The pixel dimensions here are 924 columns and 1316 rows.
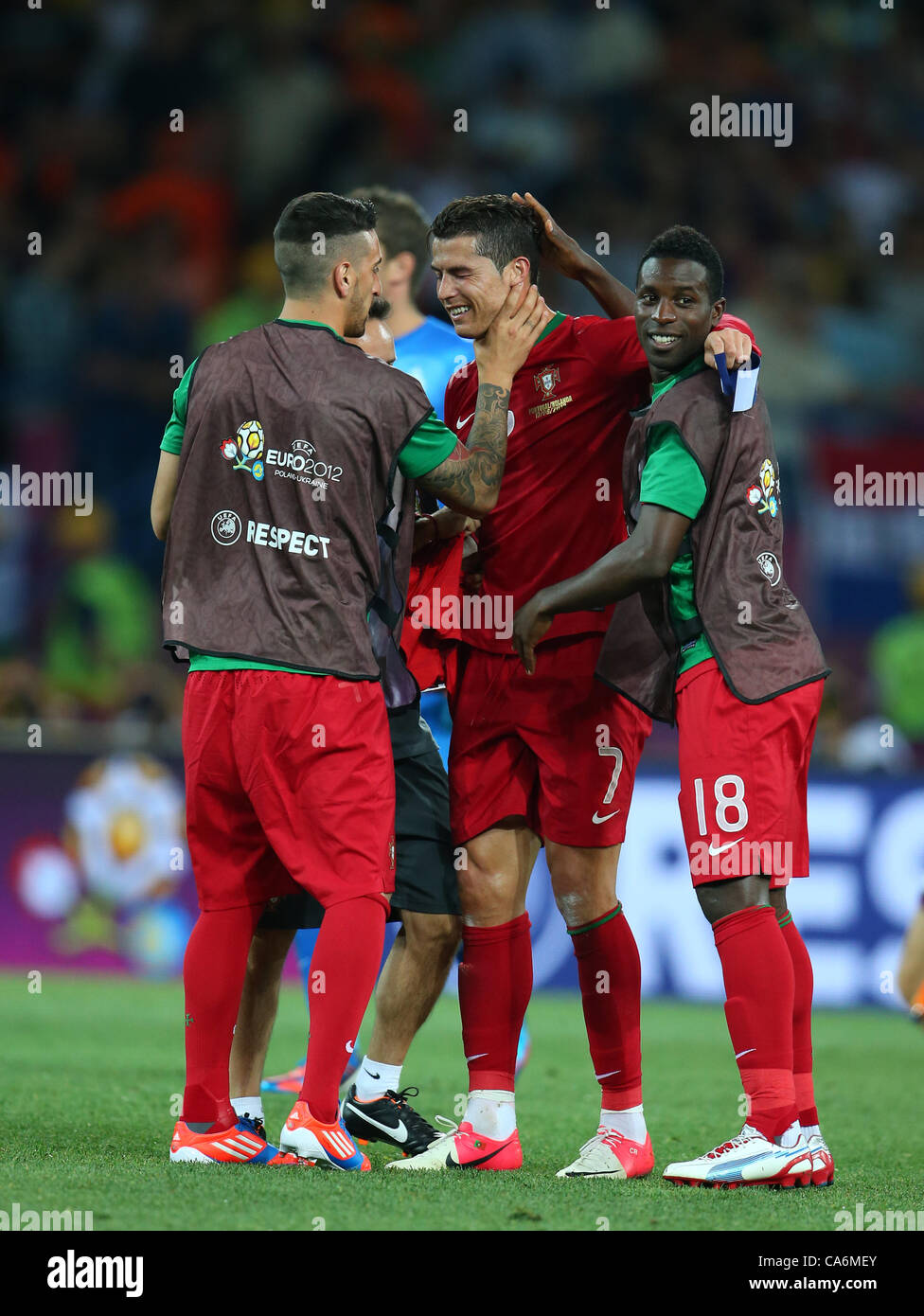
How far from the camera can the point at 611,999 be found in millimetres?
4297

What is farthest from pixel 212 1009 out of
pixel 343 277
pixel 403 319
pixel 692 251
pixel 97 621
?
pixel 97 621

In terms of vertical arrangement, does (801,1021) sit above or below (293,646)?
below

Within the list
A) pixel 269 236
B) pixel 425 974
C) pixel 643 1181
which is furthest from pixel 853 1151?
pixel 269 236

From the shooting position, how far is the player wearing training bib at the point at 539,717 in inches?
168

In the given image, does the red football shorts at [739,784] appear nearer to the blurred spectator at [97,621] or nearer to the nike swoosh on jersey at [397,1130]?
the nike swoosh on jersey at [397,1130]

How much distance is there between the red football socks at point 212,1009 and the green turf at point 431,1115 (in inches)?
6.7

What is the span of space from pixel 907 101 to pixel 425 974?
11.2 m

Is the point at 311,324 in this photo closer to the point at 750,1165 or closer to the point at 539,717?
the point at 539,717

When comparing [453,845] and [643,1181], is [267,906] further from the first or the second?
[643,1181]

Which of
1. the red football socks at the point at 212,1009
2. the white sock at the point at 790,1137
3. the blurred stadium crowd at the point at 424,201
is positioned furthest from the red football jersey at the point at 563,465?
the blurred stadium crowd at the point at 424,201

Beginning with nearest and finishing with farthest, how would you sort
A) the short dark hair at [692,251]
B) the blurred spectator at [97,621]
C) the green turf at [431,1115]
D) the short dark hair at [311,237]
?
the green turf at [431,1115], the short dark hair at [311,237], the short dark hair at [692,251], the blurred spectator at [97,621]

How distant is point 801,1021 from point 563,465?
1511 millimetres

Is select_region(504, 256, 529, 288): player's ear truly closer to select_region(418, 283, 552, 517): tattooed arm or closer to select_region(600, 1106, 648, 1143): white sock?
select_region(418, 283, 552, 517): tattooed arm

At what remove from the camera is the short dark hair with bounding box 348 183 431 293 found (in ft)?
18.5
